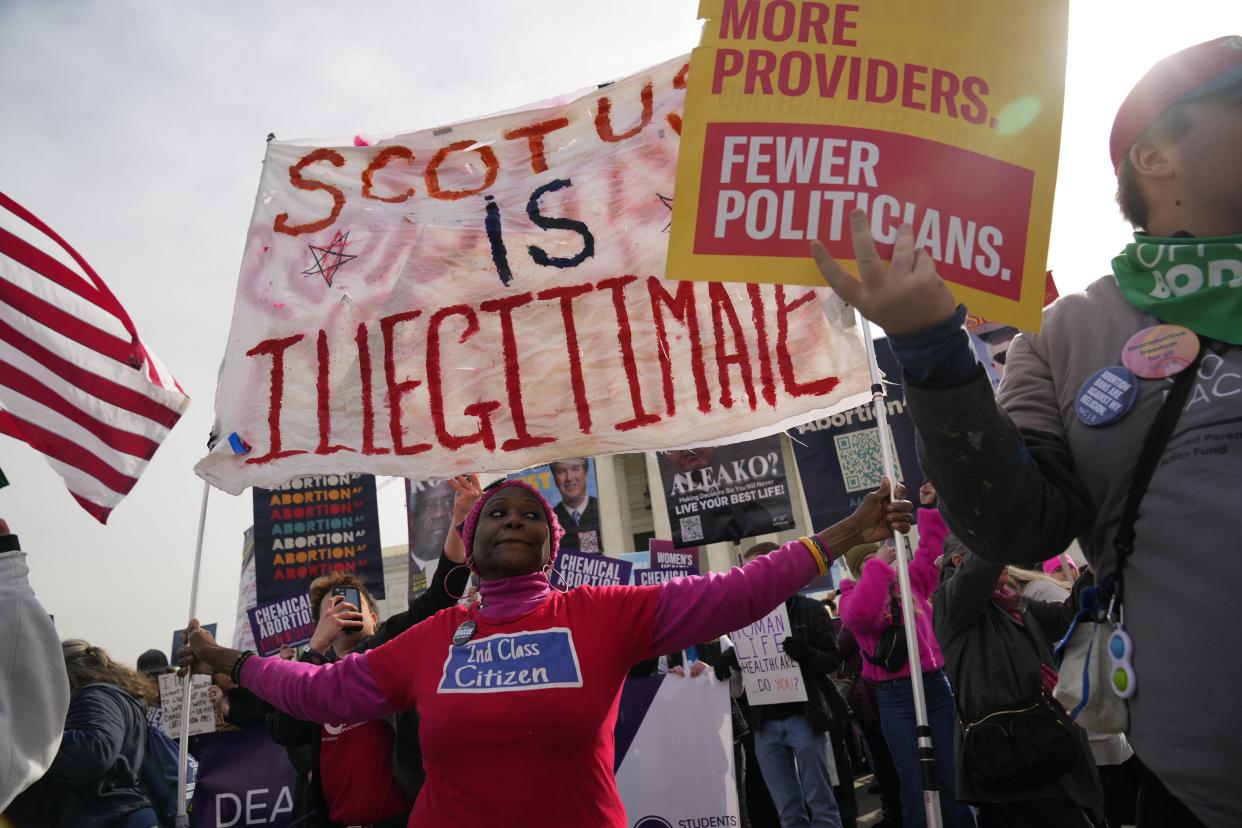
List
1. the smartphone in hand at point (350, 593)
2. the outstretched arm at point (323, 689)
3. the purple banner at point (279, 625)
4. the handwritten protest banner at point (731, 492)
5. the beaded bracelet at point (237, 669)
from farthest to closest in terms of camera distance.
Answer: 1. the handwritten protest banner at point (731, 492)
2. the purple banner at point (279, 625)
3. the smartphone in hand at point (350, 593)
4. the beaded bracelet at point (237, 669)
5. the outstretched arm at point (323, 689)

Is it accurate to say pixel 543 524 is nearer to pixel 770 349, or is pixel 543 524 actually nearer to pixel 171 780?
pixel 770 349

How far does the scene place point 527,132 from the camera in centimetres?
397

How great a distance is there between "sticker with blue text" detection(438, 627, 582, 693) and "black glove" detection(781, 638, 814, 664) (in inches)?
150

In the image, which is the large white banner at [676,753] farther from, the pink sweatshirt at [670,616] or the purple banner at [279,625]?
the purple banner at [279,625]

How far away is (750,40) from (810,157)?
312mm

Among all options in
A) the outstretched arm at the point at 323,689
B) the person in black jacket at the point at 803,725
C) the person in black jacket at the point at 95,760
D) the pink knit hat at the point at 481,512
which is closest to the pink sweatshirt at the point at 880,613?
the person in black jacket at the point at 803,725

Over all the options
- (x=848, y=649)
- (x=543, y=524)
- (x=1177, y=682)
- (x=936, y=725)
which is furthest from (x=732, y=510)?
(x=1177, y=682)

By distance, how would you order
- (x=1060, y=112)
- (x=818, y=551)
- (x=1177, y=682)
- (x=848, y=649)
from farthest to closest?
1. (x=848, y=649)
2. (x=818, y=551)
3. (x=1060, y=112)
4. (x=1177, y=682)

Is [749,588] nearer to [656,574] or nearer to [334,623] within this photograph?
[334,623]

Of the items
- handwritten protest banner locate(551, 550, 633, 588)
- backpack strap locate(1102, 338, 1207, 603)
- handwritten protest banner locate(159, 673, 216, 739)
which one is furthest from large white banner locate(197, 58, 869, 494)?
handwritten protest banner locate(159, 673, 216, 739)

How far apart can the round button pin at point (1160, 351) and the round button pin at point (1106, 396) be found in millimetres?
21

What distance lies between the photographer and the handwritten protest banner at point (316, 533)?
1157 centimetres

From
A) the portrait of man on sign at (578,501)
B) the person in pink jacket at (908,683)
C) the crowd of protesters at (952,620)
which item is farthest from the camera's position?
the portrait of man on sign at (578,501)

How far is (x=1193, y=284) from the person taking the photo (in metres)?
1.37
